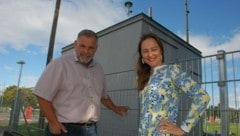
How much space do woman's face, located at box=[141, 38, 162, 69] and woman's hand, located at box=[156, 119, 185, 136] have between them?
21.7 inches

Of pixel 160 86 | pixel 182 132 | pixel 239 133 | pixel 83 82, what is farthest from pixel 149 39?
pixel 239 133

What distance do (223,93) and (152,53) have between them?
4.78ft

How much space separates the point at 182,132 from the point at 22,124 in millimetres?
7089

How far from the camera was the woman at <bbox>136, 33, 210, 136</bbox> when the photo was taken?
6.53ft

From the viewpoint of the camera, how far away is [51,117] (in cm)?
272

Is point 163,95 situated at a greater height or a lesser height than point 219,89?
lesser

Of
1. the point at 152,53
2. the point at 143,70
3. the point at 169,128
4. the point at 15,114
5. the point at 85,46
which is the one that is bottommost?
the point at 15,114

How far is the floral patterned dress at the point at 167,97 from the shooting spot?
2008mm

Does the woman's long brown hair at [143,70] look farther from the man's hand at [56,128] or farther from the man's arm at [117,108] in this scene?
the man's arm at [117,108]

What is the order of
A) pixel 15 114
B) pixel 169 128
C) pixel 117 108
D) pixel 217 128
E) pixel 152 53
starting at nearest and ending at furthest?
pixel 169 128, pixel 152 53, pixel 217 128, pixel 117 108, pixel 15 114

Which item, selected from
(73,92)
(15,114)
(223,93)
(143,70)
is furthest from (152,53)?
(15,114)

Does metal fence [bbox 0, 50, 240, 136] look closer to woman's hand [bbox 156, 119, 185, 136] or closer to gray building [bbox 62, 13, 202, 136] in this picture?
gray building [bbox 62, 13, 202, 136]

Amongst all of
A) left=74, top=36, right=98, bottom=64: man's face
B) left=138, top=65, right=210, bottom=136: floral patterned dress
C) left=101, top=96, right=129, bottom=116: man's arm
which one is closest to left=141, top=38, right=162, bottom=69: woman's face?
left=138, top=65, right=210, bottom=136: floral patterned dress

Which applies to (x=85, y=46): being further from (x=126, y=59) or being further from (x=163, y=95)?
(x=126, y=59)
